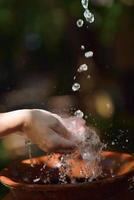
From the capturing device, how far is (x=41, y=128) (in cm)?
118

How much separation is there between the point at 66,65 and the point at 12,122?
1433 mm

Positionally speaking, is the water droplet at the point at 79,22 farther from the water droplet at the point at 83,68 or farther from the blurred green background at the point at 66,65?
the water droplet at the point at 83,68

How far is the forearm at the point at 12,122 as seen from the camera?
3.94 ft

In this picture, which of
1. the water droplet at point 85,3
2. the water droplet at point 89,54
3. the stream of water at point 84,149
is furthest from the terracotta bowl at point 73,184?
the water droplet at point 89,54

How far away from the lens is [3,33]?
2531mm

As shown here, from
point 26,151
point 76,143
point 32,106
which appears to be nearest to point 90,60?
point 32,106

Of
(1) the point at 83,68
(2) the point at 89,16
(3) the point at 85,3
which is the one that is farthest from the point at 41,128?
(1) the point at 83,68

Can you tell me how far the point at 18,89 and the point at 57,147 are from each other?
1543 millimetres

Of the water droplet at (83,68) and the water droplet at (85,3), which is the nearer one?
the water droplet at (85,3)

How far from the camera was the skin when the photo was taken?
1.18 metres

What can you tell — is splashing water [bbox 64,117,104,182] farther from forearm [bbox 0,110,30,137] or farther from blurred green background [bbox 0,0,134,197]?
blurred green background [bbox 0,0,134,197]

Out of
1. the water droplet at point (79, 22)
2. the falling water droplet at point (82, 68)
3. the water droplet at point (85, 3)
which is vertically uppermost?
the water droplet at point (85, 3)

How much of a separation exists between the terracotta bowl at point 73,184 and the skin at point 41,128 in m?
0.08

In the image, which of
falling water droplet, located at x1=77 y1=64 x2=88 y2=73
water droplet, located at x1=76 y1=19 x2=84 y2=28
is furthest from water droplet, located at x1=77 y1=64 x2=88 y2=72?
water droplet, located at x1=76 y1=19 x2=84 y2=28
